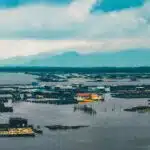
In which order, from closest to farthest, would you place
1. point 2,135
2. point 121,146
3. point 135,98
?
point 121,146, point 2,135, point 135,98

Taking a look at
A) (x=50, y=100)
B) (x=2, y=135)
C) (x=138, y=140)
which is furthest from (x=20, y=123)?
(x=50, y=100)

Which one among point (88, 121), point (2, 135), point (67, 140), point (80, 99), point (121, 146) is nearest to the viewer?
point (121, 146)

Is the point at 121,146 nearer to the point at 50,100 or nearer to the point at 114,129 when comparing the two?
the point at 114,129

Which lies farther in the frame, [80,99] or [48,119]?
[80,99]

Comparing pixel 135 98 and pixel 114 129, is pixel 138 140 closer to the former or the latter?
pixel 114 129

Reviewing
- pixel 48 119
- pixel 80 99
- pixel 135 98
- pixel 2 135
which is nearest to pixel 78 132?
pixel 2 135

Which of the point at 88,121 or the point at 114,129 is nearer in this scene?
the point at 114,129
